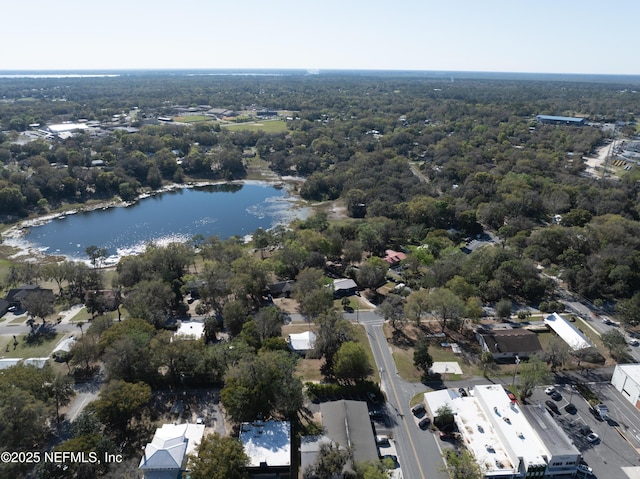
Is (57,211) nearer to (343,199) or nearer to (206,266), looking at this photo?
(206,266)

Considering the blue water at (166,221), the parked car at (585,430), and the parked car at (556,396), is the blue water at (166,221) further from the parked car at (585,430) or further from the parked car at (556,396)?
the parked car at (585,430)

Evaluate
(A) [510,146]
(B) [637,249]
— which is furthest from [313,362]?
(A) [510,146]

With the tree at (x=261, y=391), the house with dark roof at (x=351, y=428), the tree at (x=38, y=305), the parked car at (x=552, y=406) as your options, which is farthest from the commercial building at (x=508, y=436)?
the tree at (x=38, y=305)

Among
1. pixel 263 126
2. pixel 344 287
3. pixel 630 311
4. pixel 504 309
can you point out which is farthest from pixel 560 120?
pixel 344 287

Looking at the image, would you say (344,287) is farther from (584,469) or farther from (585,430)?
(584,469)

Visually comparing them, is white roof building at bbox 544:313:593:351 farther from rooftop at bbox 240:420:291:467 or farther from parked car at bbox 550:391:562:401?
rooftop at bbox 240:420:291:467

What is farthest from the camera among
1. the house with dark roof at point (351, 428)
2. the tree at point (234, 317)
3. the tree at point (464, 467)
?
the tree at point (234, 317)
